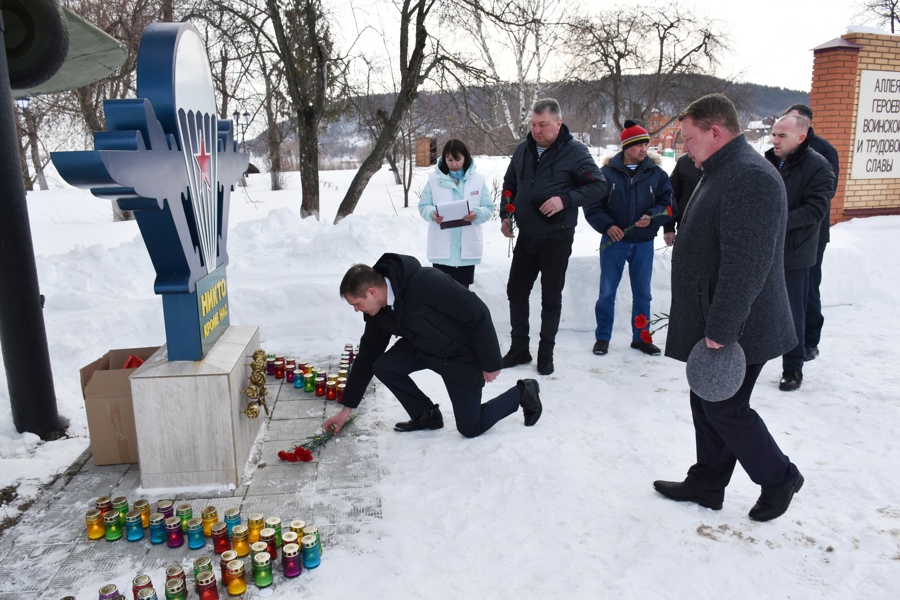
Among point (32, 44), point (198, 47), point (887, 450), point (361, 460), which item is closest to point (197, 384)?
point (361, 460)

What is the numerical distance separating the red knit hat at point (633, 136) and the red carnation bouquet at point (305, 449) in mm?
3455

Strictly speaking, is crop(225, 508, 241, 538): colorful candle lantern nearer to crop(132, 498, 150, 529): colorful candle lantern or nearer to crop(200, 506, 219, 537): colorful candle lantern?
crop(200, 506, 219, 537): colorful candle lantern

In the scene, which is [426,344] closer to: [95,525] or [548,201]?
[548,201]

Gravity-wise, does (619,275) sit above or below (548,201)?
below

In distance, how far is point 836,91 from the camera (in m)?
8.78

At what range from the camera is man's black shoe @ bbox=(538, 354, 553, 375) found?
17.2 feet

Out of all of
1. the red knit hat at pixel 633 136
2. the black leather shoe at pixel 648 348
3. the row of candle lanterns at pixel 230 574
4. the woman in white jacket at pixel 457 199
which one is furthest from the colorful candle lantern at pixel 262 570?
the red knit hat at pixel 633 136

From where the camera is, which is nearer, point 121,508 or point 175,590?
point 175,590

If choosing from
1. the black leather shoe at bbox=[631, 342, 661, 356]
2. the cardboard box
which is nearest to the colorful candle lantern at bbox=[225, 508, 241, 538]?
the cardboard box

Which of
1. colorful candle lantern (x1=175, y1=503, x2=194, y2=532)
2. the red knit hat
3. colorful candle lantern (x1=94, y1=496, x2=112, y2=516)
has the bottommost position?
colorful candle lantern (x1=175, y1=503, x2=194, y2=532)

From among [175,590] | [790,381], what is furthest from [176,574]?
[790,381]

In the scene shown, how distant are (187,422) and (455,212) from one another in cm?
284

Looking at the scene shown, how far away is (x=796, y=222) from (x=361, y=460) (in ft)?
11.3

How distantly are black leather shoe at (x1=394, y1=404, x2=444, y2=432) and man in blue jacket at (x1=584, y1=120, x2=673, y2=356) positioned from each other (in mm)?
2095
